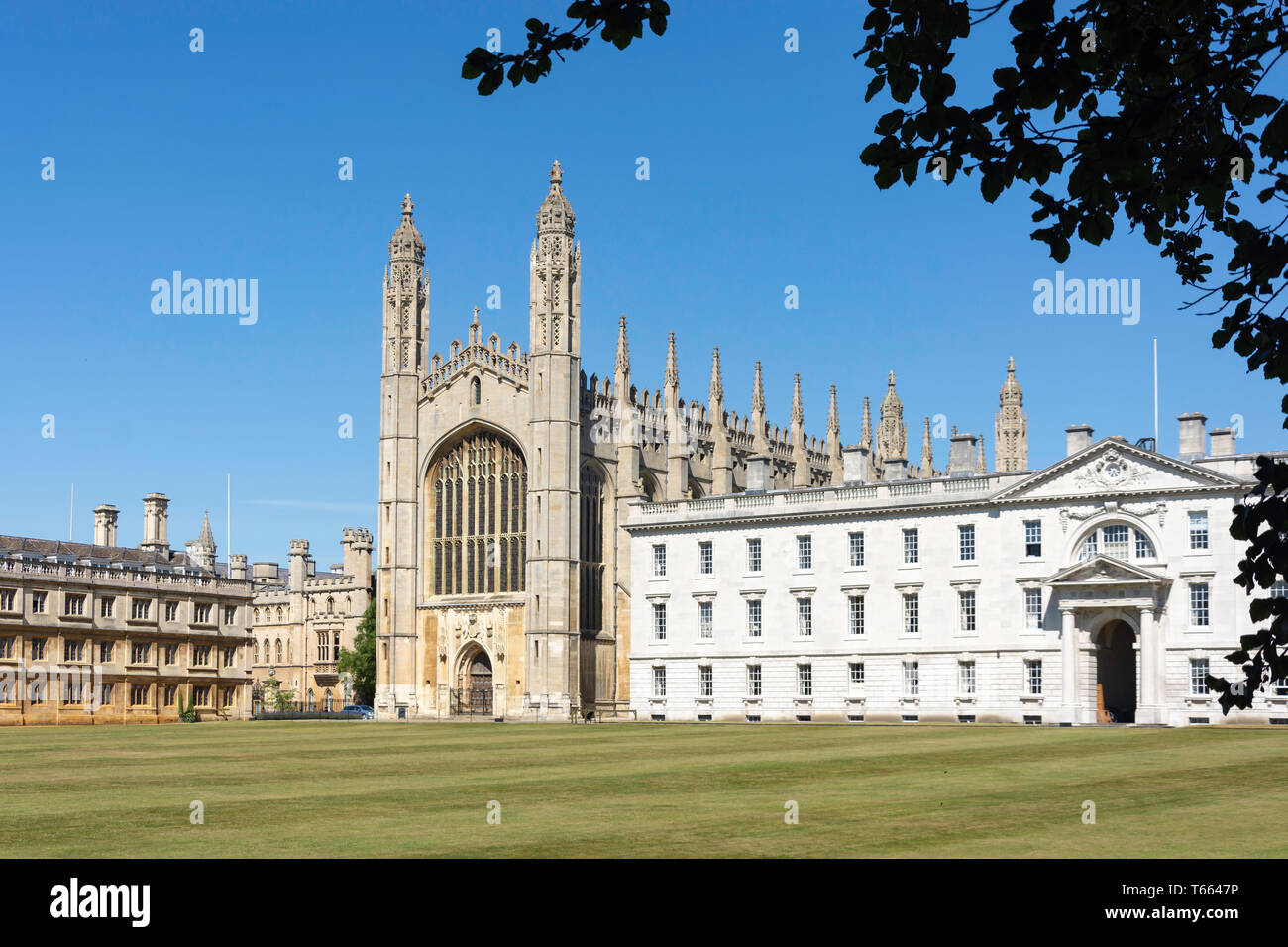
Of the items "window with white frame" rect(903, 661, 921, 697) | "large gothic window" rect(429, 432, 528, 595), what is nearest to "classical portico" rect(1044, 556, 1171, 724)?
"window with white frame" rect(903, 661, 921, 697)

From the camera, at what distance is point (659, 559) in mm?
67312

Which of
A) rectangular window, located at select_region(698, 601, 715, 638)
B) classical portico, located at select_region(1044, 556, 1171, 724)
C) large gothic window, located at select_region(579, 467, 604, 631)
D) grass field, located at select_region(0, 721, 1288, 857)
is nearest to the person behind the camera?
grass field, located at select_region(0, 721, 1288, 857)

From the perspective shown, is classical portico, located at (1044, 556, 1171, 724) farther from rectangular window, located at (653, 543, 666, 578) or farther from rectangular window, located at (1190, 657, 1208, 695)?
rectangular window, located at (653, 543, 666, 578)

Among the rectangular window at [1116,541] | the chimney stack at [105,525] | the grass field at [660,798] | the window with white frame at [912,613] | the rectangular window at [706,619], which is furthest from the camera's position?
the chimney stack at [105,525]

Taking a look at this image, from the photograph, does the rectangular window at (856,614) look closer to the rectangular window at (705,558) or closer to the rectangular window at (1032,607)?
the rectangular window at (705,558)

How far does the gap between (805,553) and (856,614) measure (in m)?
3.37

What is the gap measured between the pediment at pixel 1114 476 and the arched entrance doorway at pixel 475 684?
30.7 metres

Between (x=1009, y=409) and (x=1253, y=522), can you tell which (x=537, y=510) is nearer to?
(x=1009, y=409)

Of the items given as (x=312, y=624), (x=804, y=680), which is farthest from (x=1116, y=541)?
(x=312, y=624)

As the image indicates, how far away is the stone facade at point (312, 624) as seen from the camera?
111 metres

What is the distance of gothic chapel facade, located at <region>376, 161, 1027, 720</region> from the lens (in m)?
73.3

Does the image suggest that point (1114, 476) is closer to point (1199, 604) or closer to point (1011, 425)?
point (1199, 604)

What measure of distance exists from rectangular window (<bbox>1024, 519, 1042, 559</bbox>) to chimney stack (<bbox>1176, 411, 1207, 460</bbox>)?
5619mm

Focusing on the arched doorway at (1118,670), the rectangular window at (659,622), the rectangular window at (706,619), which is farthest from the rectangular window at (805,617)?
the arched doorway at (1118,670)
